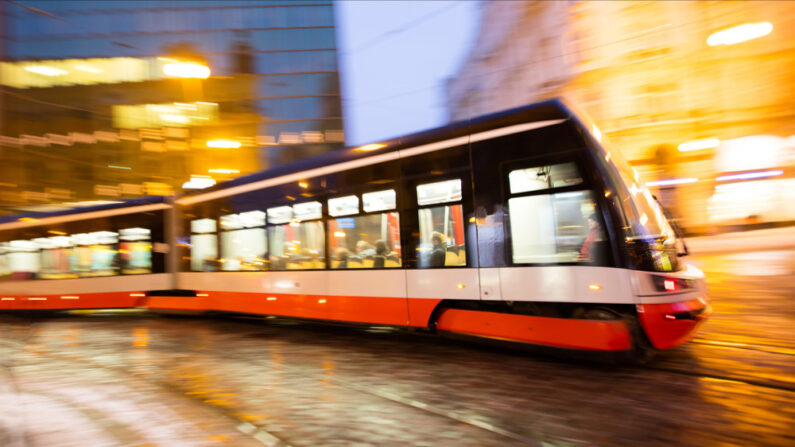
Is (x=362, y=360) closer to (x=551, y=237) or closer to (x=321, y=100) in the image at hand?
(x=551, y=237)

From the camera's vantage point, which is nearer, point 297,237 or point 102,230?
point 297,237

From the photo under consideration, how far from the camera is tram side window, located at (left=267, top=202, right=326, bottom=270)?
784 centimetres

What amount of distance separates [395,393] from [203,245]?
269 inches

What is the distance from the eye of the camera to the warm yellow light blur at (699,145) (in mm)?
18442

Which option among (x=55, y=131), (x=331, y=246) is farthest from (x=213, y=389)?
(x=55, y=131)

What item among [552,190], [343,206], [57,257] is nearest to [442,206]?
[552,190]

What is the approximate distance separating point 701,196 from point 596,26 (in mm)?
7838

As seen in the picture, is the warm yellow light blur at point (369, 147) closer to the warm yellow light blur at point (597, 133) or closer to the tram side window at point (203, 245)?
the warm yellow light blur at point (597, 133)

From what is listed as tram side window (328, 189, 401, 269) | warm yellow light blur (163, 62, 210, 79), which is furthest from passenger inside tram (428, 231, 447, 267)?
warm yellow light blur (163, 62, 210, 79)

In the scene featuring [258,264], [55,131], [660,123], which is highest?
[55,131]

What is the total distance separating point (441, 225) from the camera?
252 inches

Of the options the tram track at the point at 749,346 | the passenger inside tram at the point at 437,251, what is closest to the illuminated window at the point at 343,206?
the passenger inside tram at the point at 437,251

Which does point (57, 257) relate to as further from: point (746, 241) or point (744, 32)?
point (746, 241)

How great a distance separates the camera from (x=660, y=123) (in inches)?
775
